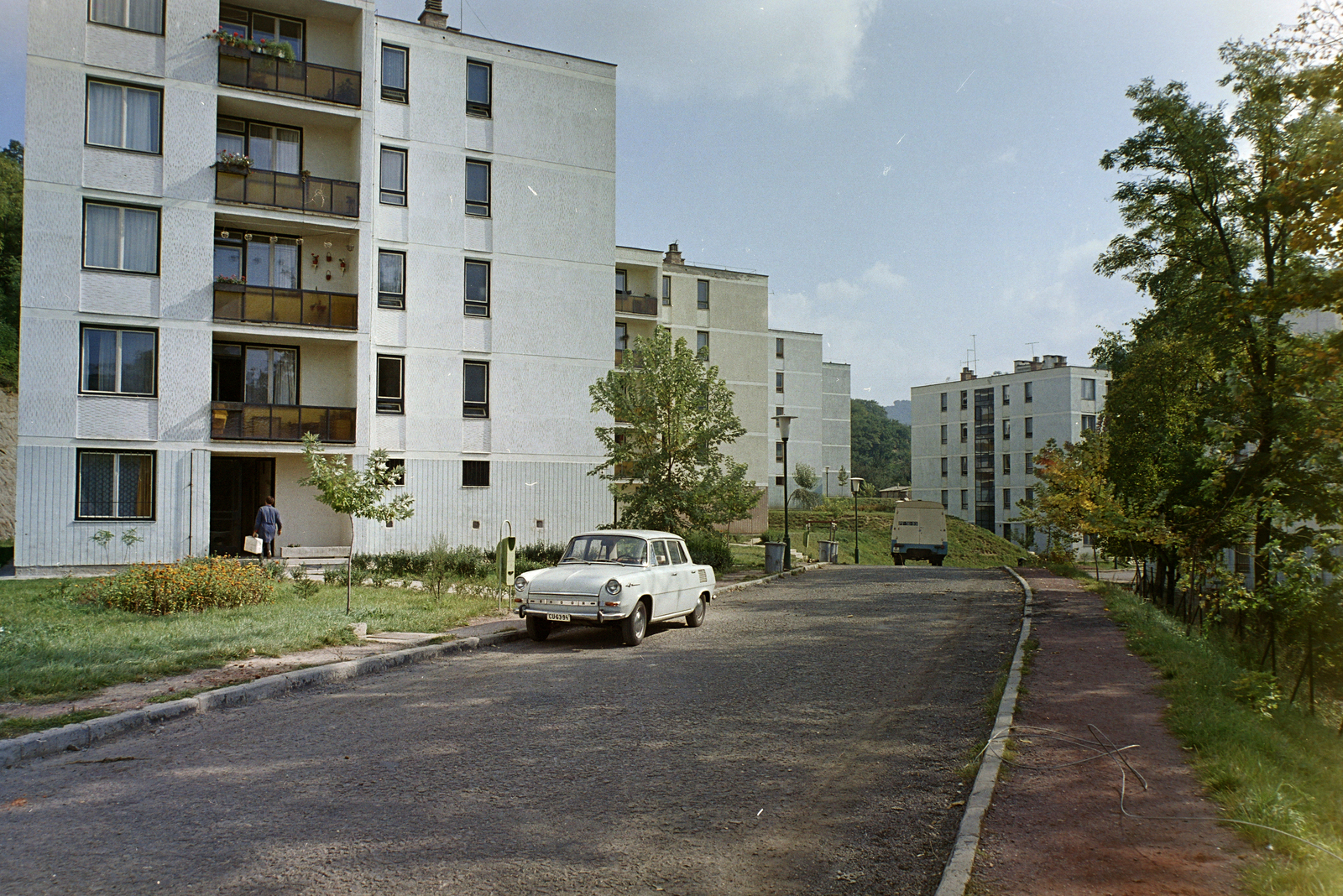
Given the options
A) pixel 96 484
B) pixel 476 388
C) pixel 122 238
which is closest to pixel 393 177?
pixel 476 388

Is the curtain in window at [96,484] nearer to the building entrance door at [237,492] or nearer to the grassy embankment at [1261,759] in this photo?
the building entrance door at [237,492]

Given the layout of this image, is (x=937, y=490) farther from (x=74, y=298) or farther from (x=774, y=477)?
(x=74, y=298)

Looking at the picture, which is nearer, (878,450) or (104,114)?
(104,114)

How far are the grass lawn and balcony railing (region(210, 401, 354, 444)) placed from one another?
23.4ft

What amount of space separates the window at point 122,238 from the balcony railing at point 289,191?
192cm

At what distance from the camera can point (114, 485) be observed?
69.9ft

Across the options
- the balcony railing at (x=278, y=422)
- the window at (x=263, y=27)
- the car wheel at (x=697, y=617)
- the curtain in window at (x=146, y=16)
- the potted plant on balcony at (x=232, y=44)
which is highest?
the window at (x=263, y=27)

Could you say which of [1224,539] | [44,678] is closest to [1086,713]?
[1224,539]

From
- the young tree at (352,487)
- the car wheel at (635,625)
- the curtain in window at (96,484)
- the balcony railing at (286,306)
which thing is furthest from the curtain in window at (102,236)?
the car wheel at (635,625)

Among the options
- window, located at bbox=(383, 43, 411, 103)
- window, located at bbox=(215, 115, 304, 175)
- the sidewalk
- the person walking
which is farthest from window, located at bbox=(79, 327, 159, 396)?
the sidewalk

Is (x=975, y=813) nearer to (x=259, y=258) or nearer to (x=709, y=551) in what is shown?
(x=709, y=551)

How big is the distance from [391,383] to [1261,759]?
2346cm

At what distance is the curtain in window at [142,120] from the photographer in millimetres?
21969

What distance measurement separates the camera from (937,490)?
8831cm
